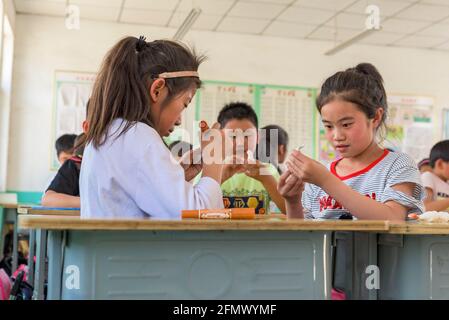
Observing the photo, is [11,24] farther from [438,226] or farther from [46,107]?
[438,226]

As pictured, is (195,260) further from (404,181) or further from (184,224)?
(404,181)

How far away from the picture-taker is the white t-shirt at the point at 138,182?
1175 millimetres

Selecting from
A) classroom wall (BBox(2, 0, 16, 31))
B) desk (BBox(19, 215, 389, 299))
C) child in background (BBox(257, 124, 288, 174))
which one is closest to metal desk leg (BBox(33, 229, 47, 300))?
desk (BBox(19, 215, 389, 299))

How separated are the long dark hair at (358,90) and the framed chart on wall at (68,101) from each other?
416 cm

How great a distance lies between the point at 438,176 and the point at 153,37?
320cm

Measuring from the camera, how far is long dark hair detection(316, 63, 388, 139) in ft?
5.50

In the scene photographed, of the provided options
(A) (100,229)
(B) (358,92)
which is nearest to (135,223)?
(A) (100,229)

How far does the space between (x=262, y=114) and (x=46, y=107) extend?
92.2 inches

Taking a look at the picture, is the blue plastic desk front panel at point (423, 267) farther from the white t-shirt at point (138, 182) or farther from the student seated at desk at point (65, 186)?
the student seated at desk at point (65, 186)

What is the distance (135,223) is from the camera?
3.18ft

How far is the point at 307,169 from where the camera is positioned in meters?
1.35

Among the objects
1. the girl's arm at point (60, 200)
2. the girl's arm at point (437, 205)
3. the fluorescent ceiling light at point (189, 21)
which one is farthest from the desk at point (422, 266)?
the fluorescent ceiling light at point (189, 21)

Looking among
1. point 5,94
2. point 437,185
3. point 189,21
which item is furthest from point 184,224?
point 5,94

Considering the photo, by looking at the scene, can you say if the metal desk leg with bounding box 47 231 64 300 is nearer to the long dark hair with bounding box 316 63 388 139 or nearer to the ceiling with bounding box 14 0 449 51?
the long dark hair with bounding box 316 63 388 139
